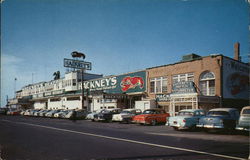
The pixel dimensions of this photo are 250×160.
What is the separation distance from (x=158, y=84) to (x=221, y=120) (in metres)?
16.4

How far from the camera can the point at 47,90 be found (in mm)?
63344

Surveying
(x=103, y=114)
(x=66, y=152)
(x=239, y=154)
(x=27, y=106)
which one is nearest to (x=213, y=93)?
(x=103, y=114)

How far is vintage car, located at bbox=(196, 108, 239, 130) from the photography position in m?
13.2

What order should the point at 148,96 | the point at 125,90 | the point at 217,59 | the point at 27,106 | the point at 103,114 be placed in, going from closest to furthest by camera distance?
the point at 217,59 → the point at 103,114 → the point at 148,96 → the point at 125,90 → the point at 27,106

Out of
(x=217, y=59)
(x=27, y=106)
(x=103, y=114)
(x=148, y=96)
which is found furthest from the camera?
(x=27, y=106)

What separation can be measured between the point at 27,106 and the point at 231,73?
71565 millimetres

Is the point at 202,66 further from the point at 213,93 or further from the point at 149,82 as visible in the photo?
the point at 149,82

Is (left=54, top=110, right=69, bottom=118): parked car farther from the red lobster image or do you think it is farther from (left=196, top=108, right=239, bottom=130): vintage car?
(left=196, top=108, right=239, bottom=130): vintage car

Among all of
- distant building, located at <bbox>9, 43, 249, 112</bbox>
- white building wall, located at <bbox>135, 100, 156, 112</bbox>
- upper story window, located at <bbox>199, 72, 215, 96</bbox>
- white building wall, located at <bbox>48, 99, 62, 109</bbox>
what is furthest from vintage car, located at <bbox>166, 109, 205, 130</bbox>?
white building wall, located at <bbox>48, 99, 62, 109</bbox>

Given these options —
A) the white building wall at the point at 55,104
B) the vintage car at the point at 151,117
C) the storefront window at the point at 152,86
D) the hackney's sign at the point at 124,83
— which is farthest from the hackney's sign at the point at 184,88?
the white building wall at the point at 55,104

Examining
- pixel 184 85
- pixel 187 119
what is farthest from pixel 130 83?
pixel 187 119

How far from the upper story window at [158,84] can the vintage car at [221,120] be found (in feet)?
47.1

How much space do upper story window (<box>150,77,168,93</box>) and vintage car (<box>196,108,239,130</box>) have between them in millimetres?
14365

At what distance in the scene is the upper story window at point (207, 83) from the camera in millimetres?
23672
